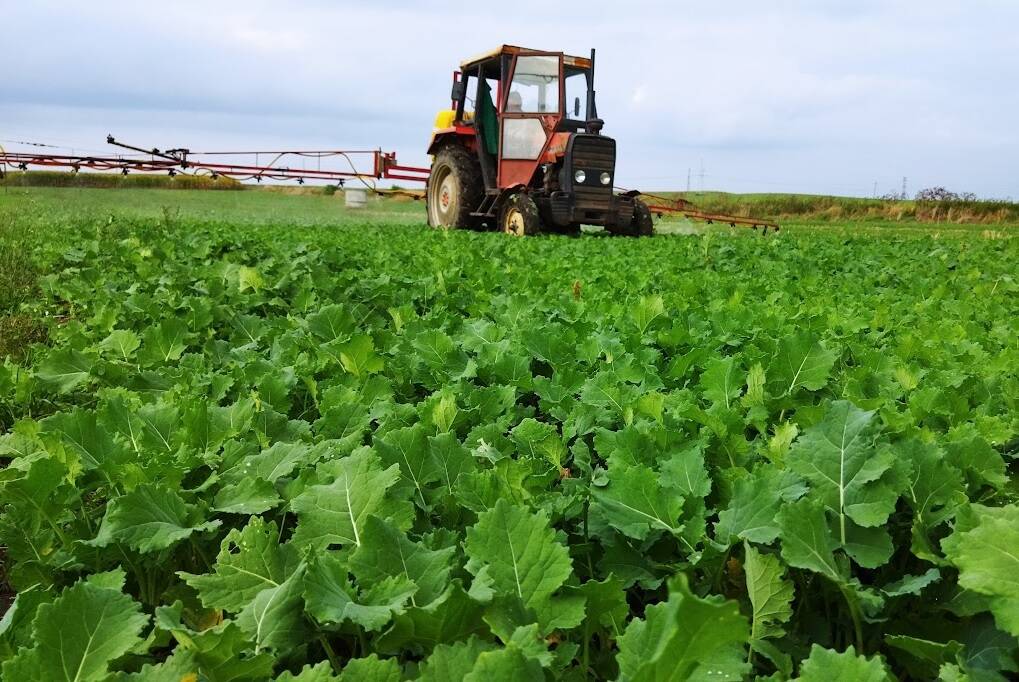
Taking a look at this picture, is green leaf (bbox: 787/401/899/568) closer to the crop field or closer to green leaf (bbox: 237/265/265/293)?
the crop field

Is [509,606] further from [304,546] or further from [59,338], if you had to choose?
[59,338]

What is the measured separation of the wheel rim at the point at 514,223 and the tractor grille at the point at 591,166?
3.12 ft

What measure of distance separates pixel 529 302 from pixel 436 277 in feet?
4.34

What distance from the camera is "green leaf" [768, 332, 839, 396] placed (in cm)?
240

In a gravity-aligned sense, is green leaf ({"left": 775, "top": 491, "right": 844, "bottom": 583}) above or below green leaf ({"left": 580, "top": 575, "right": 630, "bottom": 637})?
above

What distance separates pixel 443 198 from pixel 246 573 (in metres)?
14.4

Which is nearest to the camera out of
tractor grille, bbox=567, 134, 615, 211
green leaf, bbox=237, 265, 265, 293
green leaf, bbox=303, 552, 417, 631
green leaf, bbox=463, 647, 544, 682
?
green leaf, bbox=463, 647, 544, 682

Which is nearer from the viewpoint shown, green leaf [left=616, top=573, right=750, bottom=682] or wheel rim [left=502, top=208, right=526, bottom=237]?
green leaf [left=616, top=573, right=750, bottom=682]

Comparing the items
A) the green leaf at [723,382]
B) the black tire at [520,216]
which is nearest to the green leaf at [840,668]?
the green leaf at [723,382]

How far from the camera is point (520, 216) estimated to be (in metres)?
12.0

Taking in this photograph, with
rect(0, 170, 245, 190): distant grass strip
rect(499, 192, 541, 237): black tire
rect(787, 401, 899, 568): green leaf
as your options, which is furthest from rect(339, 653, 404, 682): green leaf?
rect(0, 170, 245, 190): distant grass strip

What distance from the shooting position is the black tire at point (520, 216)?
461 inches

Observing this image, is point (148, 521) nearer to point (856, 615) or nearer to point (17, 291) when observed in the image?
point (856, 615)

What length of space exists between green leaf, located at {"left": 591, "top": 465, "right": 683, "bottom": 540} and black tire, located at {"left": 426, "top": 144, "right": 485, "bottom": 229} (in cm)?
1261
